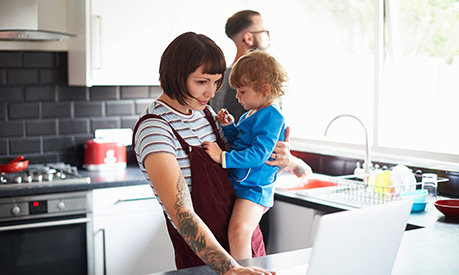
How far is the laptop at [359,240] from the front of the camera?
1.28 metres

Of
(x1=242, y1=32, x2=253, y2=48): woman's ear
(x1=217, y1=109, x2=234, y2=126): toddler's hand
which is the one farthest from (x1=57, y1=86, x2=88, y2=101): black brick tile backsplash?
(x1=217, y1=109, x2=234, y2=126): toddler's hand

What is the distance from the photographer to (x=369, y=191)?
Answer: 9.82 ft

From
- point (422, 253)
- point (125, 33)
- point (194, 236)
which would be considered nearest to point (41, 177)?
point (125, 33)

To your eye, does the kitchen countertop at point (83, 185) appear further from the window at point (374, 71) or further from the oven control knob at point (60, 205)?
the window at point (374, 71)

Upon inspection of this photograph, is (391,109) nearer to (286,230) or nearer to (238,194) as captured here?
(286,230)

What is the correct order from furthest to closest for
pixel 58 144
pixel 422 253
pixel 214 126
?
pixel 58 144 < pixel 214 126 < pixel 422 253

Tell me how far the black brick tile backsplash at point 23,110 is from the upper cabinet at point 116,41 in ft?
0.99

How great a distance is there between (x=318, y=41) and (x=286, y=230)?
1468 mm

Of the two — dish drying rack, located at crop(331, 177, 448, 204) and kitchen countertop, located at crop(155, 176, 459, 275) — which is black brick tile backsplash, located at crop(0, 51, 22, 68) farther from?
kitchen countertop, located at crop(155, 176, 459, 275)

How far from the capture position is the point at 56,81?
13.3ft

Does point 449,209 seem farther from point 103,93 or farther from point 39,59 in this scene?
point 39,59

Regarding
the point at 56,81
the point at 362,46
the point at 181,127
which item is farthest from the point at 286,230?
the point at 56,81

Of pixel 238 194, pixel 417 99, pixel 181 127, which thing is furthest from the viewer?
pixel 417 99

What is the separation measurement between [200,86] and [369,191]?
1.48 meters
